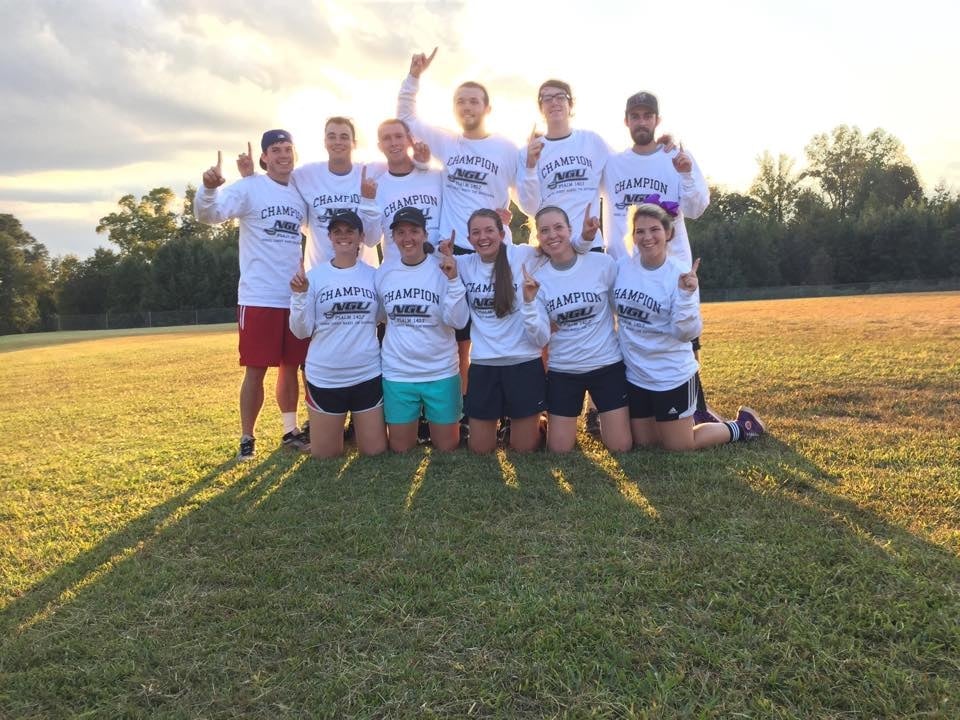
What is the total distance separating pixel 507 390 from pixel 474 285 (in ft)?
2.78

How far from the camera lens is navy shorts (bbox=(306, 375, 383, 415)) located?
16.4 ft

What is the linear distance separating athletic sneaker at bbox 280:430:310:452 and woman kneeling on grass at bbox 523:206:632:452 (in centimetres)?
208

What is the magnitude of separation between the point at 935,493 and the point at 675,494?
142 cm

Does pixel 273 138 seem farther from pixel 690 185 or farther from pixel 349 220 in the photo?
pixel 690 185

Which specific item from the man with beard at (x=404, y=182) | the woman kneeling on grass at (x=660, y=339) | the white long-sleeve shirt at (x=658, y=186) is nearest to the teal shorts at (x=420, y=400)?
the man with beard at (x=404, y=182)

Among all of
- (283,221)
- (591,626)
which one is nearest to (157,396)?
(283,221)

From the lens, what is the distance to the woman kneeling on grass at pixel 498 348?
480cm

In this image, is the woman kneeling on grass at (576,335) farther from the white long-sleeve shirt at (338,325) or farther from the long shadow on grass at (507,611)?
the white long-sleeve shirt at (338,325)

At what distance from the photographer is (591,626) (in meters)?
2.49

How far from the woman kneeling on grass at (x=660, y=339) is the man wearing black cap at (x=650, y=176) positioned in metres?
0.36

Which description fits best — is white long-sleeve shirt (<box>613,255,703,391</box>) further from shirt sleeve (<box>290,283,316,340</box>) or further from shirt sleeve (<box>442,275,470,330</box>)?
shirt sleeve (<box>290,283,316,340</box>)

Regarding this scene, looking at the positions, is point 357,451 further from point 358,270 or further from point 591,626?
point 591,626

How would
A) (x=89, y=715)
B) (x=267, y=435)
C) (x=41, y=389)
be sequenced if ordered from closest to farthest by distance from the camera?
(x=89, y=715)
(x=267, y=435)
(x=41, y=389)

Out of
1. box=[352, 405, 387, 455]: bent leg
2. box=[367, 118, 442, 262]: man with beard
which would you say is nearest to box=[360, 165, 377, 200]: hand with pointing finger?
box=[367, 118, 442, 262]: man with beard
